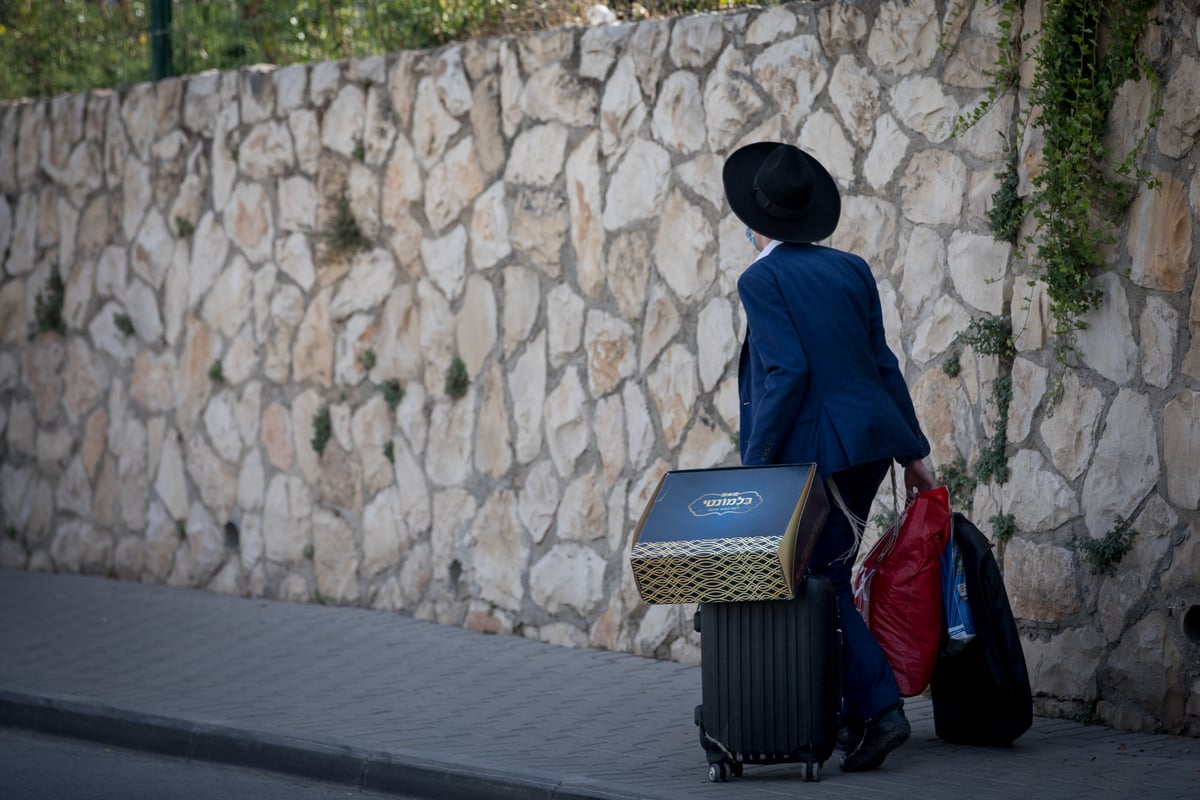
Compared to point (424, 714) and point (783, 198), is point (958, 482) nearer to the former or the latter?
point (783, 198)

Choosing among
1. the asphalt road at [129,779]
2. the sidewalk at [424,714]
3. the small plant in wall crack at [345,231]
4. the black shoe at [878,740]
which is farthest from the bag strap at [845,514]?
the small plant in wall crack at [345,231]

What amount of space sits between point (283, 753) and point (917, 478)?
8.19ft

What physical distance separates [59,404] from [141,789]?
5517 mm

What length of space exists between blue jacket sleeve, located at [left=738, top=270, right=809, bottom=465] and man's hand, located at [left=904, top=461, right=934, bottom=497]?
1.60 feet

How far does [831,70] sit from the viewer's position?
23.0 feet

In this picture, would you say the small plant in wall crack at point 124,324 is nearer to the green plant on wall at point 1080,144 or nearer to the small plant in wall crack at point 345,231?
the small plant in wall crack at point 345,231

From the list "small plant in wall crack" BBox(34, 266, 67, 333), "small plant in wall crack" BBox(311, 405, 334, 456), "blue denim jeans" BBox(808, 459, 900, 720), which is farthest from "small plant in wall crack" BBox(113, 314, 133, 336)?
"blue denim jeans" BBox(808, 459, 900, 720)

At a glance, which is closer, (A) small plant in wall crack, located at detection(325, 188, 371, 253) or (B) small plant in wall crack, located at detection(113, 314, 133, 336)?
(A) small plant in wall crack, located at detection(325, 188, 371, 253)

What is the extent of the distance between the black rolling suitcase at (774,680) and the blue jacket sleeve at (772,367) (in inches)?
18.7

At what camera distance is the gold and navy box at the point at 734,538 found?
4.96 metres

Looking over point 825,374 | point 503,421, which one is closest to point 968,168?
point 825,374

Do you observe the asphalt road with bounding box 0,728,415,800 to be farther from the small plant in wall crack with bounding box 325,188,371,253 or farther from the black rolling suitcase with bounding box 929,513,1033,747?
the small plant in wall crack with bounding box 325,188,371,253

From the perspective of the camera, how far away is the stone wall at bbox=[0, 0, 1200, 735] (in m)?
5.96

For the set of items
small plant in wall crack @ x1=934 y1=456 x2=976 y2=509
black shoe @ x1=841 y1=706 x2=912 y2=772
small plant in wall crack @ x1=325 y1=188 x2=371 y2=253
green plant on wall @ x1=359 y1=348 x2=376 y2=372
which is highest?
small plant in wall crack @ x1=325 y1=188 x2=371 y2=253
